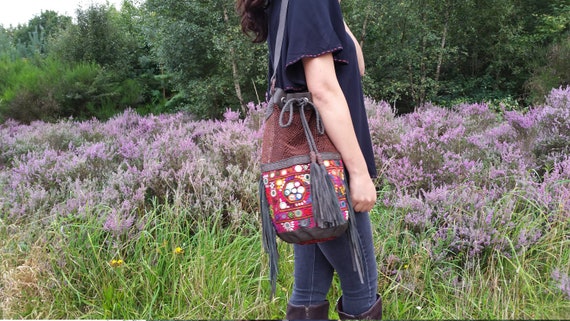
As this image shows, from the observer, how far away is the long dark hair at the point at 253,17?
177 centimetres

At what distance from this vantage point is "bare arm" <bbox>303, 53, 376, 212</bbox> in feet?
5.04

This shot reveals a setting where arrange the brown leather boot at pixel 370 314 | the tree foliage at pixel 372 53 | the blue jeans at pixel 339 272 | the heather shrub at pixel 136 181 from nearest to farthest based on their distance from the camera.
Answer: the blue jeans at pixel 339 272
the brown leather boot at pixel 370 314
the heather shrub at pixel 136 181
the tree foliage at pixel 372 53

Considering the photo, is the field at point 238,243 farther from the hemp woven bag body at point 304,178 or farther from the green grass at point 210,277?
the hemp woven bag body at point 304,178

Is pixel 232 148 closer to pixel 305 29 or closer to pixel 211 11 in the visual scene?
pixel 305 29

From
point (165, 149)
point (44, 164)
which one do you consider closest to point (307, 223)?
point (165, 149)

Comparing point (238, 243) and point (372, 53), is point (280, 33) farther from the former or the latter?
point (372, 53)

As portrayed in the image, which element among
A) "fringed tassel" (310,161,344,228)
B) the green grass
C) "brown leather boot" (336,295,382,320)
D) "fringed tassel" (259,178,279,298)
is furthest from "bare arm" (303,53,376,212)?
the green grass

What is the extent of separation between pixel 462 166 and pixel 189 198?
2010 millimetres

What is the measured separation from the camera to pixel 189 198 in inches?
131

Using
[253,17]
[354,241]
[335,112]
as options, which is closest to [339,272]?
[354,241]

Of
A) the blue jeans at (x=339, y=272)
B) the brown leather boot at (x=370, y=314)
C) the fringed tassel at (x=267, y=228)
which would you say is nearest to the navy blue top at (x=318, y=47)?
the blue jeans at (x=339, y=272)

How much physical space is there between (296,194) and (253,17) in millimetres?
724

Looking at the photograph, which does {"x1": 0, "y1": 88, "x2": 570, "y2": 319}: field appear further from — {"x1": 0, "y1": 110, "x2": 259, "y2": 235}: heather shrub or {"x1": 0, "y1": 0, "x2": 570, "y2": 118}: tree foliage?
{"x1": 0, "y1": 0, "x2": 570, "y2": 118}: tree foliage

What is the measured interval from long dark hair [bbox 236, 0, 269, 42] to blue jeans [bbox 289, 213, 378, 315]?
812mm
